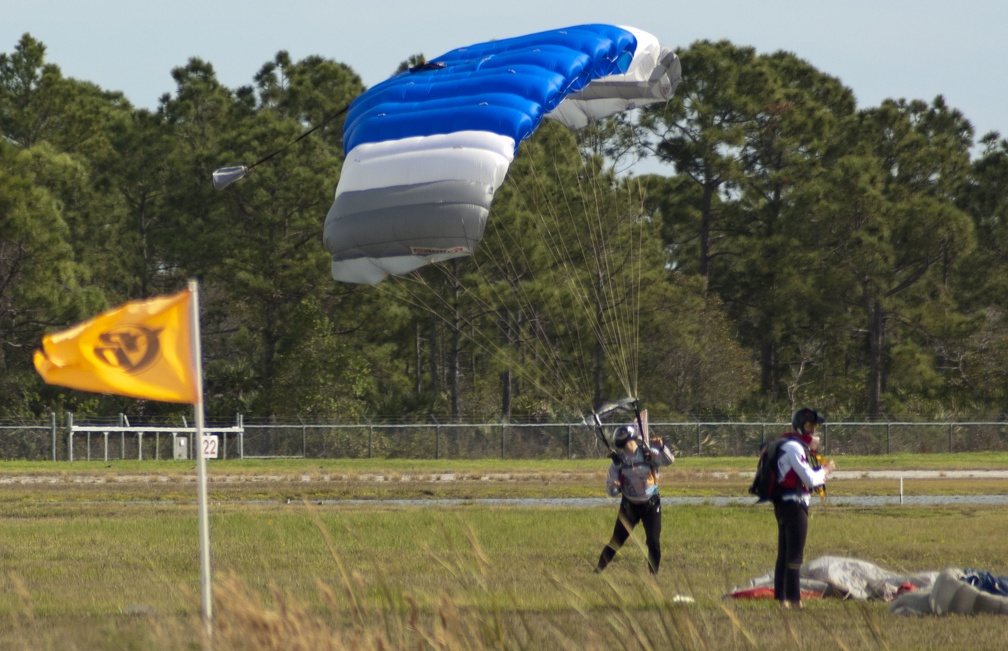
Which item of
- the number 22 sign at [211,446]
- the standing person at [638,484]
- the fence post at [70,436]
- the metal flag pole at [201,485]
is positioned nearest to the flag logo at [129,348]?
the metal flag pole at [201,485]

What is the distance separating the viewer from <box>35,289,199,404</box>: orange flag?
24.9 feet

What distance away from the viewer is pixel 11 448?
126 feet

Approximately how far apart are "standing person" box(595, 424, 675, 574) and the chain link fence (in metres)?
26.6

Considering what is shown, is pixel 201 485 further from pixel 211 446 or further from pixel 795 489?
pixel 211 446

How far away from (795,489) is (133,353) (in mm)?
5112

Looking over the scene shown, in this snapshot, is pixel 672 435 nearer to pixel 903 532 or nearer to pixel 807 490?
pixel 903 532

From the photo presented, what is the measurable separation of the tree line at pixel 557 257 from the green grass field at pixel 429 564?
13.0 metres

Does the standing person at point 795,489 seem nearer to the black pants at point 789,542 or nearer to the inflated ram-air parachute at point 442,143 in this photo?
the black pants at point 789,542

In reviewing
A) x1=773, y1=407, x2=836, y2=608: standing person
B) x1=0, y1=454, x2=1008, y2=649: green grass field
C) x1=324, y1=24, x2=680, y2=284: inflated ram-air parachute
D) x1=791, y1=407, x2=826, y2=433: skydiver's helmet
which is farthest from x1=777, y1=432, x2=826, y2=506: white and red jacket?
x1=324, y1=24, x2=680, y2=284: inflated ram-air parachute

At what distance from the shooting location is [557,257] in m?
43.8

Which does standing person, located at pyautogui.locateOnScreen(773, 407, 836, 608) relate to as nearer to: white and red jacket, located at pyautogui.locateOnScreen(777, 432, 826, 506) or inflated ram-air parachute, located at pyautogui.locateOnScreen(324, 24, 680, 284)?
white and red jacket, located at pyautogui.locateOnScreen(777, 432, 826, 506)

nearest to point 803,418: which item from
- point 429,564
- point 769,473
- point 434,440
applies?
point 769,473

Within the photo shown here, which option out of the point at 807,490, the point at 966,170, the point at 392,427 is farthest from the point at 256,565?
the point at 966,170

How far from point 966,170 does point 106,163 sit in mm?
31802
